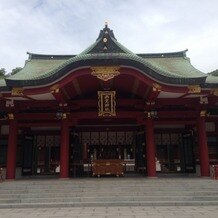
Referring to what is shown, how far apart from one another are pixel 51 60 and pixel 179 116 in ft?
39.0

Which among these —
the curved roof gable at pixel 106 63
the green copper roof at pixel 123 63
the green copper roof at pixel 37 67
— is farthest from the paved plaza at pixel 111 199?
the green copper roof at pixel 37 67

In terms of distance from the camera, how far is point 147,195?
11570 millimetres

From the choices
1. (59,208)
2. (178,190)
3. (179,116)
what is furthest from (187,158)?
(59,208)

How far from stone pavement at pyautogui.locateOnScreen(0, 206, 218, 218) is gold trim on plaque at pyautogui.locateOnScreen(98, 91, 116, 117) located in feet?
19.6

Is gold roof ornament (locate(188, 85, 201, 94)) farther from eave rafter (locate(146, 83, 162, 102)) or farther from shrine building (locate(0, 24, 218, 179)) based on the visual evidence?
eave rafter (locate(146, 83, 162, 102))

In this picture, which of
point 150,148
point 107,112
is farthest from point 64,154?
point 150,148

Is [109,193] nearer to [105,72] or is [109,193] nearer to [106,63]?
[105,72]

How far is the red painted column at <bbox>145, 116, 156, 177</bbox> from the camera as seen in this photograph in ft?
49.2

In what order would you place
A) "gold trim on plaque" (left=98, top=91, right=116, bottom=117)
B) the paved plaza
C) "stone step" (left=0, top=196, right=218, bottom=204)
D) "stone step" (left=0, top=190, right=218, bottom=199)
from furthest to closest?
"gold trim on plaque" (left=98, top=91, right=116, bottom=117), "stone step" (left=0, top=190, right=218, bottom=199), "stone step" (left=0, top=196, right=218, bottom=204), the paved plaza

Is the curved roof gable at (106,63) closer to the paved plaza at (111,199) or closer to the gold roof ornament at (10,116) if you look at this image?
the gold roof ornament at (10,116)

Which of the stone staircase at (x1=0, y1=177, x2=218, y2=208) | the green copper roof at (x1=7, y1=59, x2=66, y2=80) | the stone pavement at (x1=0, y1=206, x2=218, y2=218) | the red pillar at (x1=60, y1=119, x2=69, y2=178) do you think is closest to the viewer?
the stone pavement at (x1=0, y1=206, x2=218, y2=218)

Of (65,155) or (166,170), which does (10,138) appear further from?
(166,170)

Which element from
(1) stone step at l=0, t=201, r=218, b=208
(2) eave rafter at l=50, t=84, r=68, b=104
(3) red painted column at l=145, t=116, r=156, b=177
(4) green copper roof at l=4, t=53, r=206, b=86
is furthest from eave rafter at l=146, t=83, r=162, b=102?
(1) stone step at l=0, t=201, r=218, b=208

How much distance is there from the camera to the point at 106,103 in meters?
15.2
